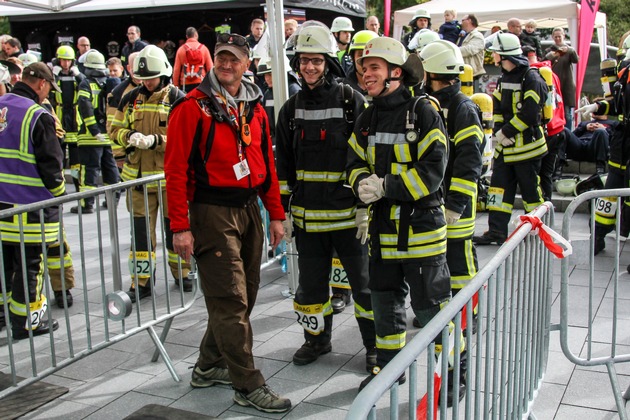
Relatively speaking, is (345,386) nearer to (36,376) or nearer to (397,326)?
(397,326)

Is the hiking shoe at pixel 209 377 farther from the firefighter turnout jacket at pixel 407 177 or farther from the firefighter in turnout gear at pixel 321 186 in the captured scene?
the firefighter turnout jacket at pixel 407 177

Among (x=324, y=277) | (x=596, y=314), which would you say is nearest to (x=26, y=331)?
(x=324, y=277)

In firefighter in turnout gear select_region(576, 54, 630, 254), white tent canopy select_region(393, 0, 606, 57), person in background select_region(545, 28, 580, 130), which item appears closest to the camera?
firefighter in turnout gear select_region(576, 54, 630, 254)

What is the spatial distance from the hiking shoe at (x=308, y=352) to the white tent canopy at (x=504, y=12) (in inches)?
397

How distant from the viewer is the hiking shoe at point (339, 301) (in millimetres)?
5629

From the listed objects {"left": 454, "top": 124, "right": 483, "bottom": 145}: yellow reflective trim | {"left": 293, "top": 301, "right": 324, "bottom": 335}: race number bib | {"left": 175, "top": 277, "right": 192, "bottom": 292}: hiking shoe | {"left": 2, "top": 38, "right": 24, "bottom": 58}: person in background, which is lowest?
{"left": 175, "top": 277, "right": 192, "bottom": 292}: hiking shoe

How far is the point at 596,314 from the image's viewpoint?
216 inches

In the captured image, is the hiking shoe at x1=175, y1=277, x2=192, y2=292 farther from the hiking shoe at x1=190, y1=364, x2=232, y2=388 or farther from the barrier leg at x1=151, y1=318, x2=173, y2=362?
the hiking shoe at x1=190, y1=364, x2=232, y2=388

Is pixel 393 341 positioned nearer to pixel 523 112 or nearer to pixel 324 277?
pixel 324 277

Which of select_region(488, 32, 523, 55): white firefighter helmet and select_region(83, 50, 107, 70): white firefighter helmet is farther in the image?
select_region(83, 50, 107, 70): white firefighter helmet

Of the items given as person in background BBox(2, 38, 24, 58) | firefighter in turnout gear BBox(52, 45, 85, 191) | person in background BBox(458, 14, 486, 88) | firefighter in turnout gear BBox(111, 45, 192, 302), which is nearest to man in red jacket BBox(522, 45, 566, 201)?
person in background BBox(458, 14, 486, 88)

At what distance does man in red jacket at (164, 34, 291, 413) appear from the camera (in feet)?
12.7

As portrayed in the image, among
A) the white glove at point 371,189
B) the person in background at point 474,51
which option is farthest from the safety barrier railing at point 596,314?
the person in background at point 474,51

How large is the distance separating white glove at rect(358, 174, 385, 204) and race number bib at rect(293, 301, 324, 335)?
1060mm
